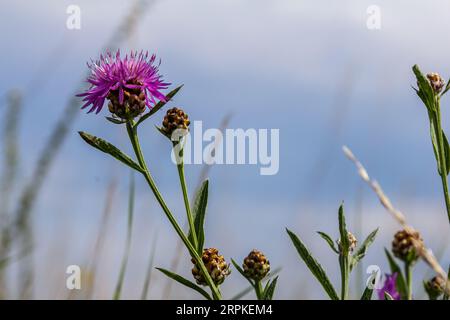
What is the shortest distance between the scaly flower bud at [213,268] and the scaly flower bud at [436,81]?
0.41m

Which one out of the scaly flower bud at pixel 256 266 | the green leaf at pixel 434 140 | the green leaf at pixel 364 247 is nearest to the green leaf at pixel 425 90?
the green leaf at pixel 434 140

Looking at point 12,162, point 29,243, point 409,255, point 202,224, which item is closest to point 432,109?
point 409,255

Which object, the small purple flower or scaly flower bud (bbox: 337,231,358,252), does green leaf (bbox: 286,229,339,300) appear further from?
the small purple flower

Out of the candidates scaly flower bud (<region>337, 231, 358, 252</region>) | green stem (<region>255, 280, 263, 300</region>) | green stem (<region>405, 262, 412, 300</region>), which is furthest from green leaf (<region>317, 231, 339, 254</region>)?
green stem (<region>405, 262, 412, 300</region>)

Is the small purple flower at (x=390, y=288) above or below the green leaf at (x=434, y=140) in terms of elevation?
below

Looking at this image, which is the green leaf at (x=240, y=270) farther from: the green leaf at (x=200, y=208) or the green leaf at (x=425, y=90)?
the green leaf at (x=425, y=90)

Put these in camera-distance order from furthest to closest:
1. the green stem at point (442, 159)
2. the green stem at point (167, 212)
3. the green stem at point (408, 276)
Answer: the green stem at point (408, 276) < the green stem at point (442, 159) < the green stem at point (167, 212)

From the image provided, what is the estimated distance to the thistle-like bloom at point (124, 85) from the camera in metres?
1.03

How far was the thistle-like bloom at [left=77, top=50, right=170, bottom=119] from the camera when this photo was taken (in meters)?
1.03

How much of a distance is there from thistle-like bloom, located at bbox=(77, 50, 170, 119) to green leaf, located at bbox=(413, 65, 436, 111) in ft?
1.21

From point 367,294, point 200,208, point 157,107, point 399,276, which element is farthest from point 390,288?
point 157,107
